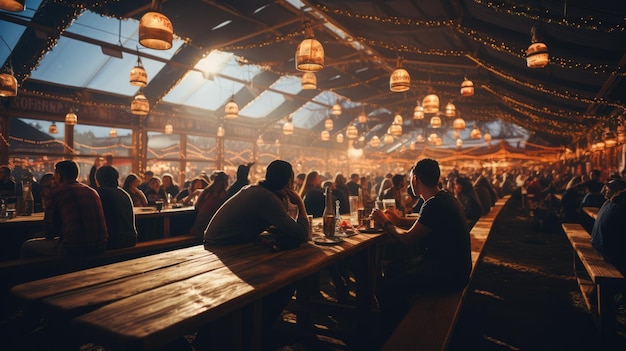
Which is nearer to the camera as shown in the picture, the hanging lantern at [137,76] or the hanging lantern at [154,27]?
the hanging lantern at [154,27]

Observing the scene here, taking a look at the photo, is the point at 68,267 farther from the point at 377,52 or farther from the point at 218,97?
the point at 218,97

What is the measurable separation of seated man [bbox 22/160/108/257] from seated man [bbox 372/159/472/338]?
268cm

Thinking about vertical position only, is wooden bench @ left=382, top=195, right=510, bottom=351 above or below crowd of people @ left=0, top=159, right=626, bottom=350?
below

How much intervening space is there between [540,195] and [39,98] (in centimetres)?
1483

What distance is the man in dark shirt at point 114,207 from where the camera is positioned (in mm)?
3809

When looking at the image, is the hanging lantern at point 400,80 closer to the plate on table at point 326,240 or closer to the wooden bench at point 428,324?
the plate on table at point 326,240

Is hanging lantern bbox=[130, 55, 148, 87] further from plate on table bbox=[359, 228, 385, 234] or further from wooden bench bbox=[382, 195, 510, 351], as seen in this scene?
wooden bench bbox=[382, 195, 510, 351]

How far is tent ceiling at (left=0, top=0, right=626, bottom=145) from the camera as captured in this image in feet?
16.4

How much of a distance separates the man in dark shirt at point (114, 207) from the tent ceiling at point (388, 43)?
3599 mm

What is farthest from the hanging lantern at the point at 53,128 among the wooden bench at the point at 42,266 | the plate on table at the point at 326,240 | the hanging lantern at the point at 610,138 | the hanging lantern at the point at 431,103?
the hanging lantern at the point at 610,138

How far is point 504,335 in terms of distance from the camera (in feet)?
11.0

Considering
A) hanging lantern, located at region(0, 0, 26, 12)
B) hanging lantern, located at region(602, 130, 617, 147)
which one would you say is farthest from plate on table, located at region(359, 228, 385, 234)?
hanging lantern, located at region(602, 130, 617, 147)

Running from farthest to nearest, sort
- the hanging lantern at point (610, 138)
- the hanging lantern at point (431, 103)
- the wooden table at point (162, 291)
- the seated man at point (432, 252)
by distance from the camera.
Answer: the hanging lantern at point (610, 138) < the hanging lantern at point (431, 103) < the seated man at point (432, 252) < the wooden table at point (162, 291)

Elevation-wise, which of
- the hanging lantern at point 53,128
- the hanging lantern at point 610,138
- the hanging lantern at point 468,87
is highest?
the hanging lantern at point 468,87
